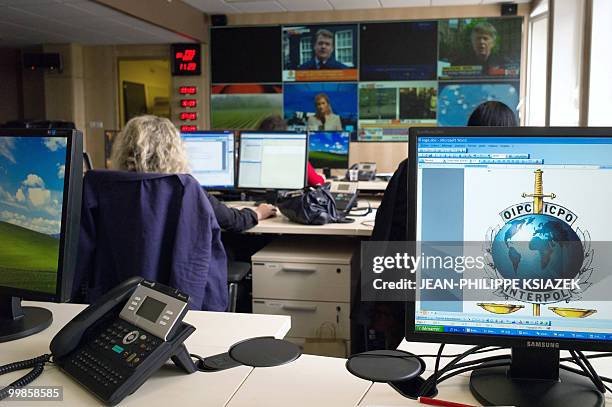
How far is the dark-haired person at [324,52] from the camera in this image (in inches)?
276

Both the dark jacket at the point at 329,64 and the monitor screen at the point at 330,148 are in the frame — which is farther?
the dark jacket at the point at 329,64

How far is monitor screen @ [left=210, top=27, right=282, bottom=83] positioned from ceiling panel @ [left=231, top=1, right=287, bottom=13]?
236 millimetres

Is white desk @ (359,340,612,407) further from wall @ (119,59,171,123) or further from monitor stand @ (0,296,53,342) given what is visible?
wall @ (119,59,171,123)

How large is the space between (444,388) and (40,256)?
0.84m

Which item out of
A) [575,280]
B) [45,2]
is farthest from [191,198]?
[45,2]

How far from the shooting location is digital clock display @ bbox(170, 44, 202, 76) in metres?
7.29

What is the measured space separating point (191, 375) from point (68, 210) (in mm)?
418

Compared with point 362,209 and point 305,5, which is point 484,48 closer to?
point 305,5

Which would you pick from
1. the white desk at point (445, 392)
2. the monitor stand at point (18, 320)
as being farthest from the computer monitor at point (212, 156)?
the white desk at point (445, 392)

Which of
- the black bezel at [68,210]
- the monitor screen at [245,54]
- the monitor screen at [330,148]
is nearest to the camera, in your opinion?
the black bezel at [68,210]

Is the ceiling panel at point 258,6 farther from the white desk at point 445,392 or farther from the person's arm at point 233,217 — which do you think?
the white desk at point 445,392

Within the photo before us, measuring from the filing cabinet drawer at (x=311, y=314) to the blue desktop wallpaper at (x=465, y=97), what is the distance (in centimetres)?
455

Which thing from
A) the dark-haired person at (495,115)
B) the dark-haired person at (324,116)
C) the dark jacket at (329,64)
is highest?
the dark jacket at (329,64)

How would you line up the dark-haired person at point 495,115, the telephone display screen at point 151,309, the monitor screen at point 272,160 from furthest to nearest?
the monitor screen at point 272,160 < the dark-haired person at point 495,115 < the telephone display screen at point 151,309
